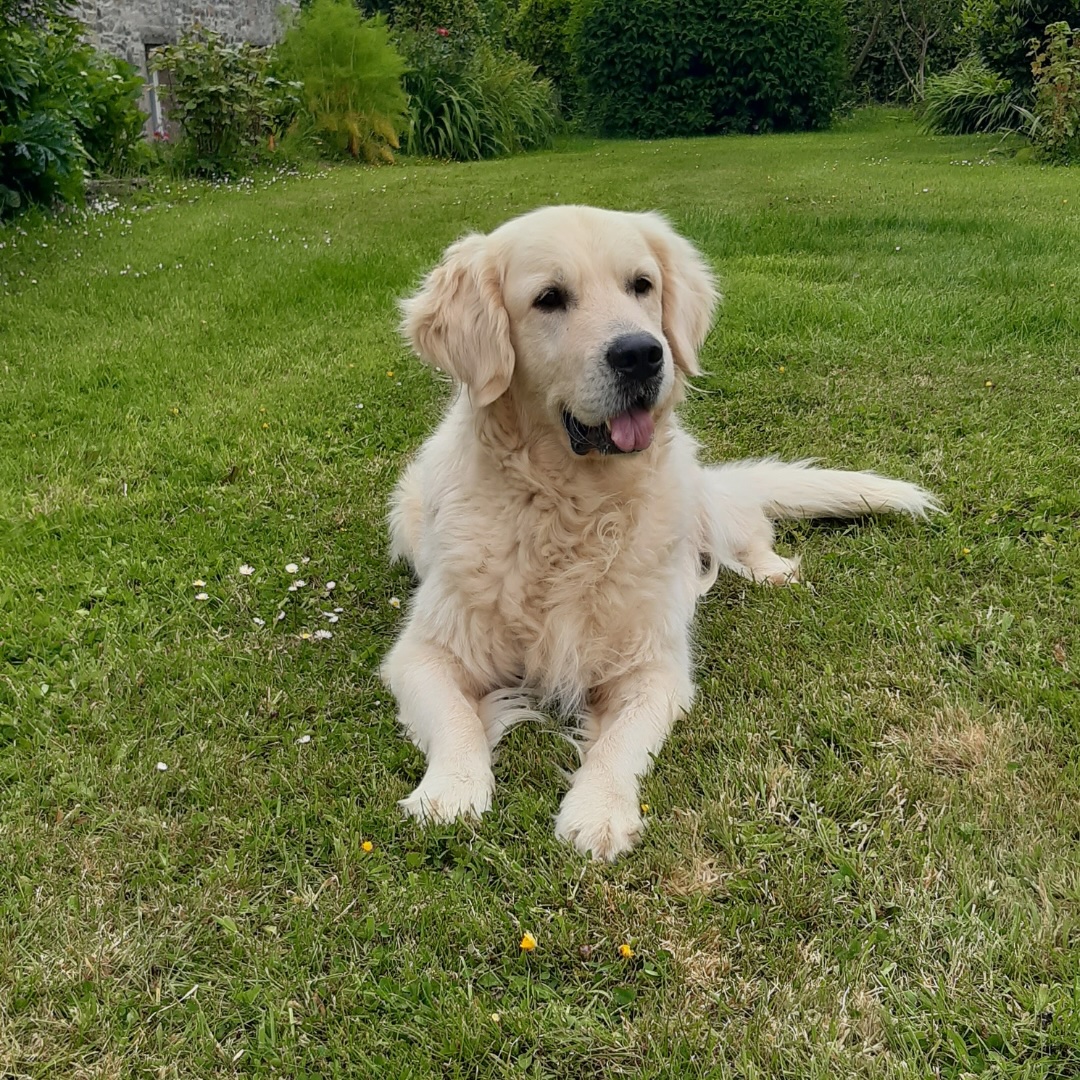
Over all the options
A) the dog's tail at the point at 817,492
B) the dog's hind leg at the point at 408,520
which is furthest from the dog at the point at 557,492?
the dog's tail at the point at 817,492

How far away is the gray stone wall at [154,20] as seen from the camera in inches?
575

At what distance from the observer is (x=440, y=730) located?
2.30 m

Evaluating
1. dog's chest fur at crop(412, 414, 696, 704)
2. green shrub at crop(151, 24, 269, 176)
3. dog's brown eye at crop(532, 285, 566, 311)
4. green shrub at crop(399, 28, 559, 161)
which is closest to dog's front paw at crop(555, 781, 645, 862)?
dog's chest fur at crop(412, 414, 696, 704)

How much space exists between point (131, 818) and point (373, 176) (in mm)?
12102

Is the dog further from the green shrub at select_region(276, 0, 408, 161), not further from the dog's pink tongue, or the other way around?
the green shrub at select_region(276, 0, 408, 161)

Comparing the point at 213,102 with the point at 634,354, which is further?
the point at 213,102

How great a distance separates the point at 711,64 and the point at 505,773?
66.0ft

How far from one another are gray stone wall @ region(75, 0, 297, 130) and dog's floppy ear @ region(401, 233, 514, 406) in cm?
1439

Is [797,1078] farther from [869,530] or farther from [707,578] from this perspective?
[869,530]

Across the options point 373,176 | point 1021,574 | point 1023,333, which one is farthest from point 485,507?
point 373,176

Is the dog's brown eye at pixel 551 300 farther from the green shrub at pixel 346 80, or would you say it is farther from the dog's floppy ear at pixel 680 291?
the green shrub at pixel 346 80

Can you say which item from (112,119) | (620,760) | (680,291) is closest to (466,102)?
(112,119)

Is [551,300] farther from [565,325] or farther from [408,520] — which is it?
[408,520]

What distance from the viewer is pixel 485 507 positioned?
8.75 ft
